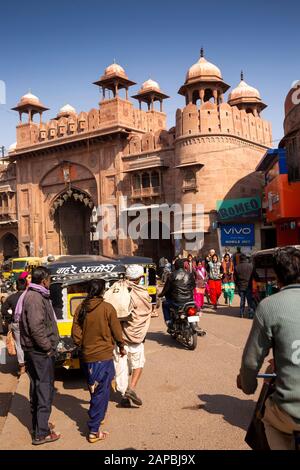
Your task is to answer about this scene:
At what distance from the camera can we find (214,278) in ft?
41.7

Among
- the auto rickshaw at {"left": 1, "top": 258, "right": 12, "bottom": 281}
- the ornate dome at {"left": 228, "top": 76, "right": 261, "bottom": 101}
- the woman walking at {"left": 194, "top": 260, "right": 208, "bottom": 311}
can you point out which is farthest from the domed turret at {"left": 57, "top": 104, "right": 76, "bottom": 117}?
the woman walking at {"left": 194, "top": 260, "right": 208, "bottom": 311}

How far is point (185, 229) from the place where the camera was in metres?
26.1

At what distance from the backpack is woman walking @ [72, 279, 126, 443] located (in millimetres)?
662

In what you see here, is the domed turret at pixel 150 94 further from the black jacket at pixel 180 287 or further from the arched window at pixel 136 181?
the black jacket at pixel 180 287

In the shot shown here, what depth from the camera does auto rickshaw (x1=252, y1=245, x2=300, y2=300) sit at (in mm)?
9925

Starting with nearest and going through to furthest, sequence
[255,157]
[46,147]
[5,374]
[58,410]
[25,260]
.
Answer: [58,410]
[5,374]
[25,260]
[255,157]
[46,147]

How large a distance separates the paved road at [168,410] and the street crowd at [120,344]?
0.19 meters

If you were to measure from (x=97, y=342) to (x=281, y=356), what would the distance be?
228 cm

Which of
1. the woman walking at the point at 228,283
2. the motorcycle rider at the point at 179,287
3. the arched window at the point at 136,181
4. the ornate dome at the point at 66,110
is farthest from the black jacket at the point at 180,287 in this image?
the ornate dome at the point at 66,110

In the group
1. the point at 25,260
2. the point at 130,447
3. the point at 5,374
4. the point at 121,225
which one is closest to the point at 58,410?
the point at 130,447

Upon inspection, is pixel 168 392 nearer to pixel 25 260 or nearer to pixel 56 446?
pixel 56 446

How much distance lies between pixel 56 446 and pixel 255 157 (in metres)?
26.4

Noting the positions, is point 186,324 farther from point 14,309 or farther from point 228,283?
point 228,283

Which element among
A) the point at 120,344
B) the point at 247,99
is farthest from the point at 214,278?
the point at 247,99
